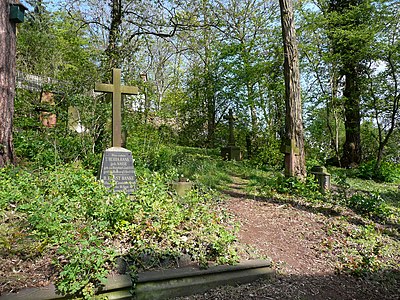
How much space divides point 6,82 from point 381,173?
39.2 feet

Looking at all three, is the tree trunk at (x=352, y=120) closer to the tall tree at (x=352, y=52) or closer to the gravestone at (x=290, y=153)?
the tall tree at (x=352, y=52)

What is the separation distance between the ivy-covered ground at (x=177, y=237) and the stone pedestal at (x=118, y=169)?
1.48 ft

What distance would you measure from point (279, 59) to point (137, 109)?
6.52 metres

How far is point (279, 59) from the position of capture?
39.9 feet

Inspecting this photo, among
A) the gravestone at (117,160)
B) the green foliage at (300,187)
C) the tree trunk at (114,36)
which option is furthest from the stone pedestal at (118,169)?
the tree trunk at (114,36)

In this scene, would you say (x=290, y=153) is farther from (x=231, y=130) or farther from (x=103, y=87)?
(x=231, y=130)

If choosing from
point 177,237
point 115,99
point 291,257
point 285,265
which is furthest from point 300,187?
point 115,99

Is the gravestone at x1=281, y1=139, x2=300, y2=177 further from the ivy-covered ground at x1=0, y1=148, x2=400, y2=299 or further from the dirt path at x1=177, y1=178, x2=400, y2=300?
the dirt path at x1=177, y1=178, x2=400, y2=300

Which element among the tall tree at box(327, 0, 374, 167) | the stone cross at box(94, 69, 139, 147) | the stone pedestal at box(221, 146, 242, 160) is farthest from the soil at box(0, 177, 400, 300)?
the tall tree at box(327, 0, 374, 167)

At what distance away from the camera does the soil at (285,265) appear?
2.84 meters

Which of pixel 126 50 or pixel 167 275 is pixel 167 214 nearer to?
pixel 167 275

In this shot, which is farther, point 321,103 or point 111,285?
point 321,103

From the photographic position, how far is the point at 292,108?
279 inches

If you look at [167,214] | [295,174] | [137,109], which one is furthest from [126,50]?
[167,214]
